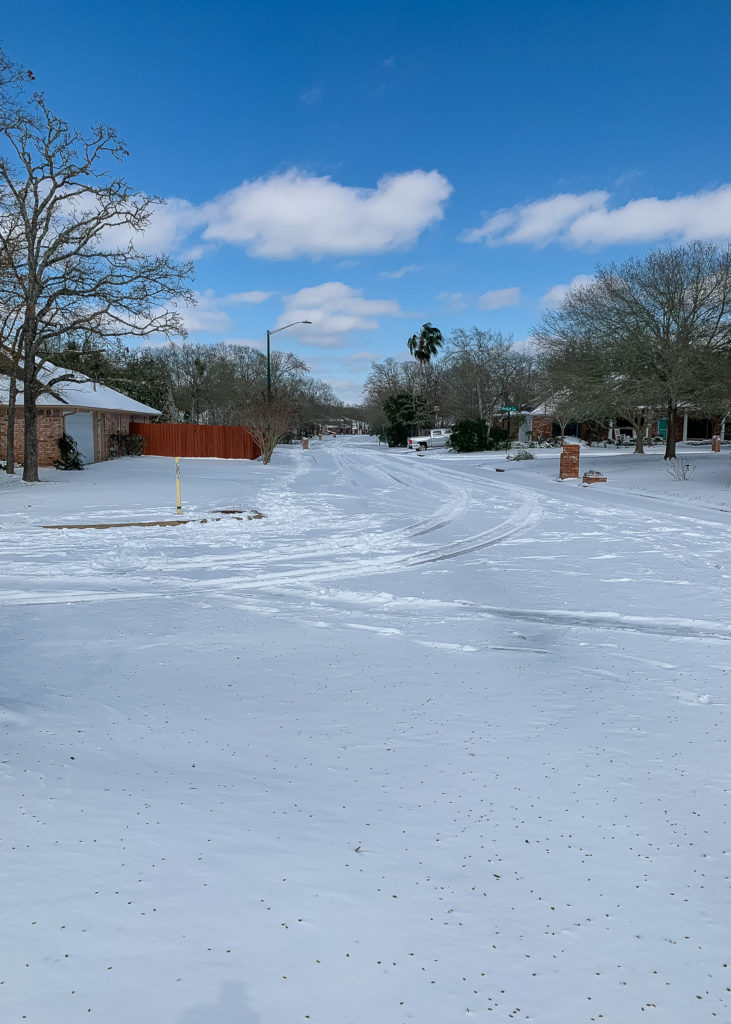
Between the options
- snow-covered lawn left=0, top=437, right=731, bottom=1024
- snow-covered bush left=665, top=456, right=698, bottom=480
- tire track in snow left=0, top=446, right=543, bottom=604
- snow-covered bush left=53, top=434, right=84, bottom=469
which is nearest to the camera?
snow-covered lawn left=0, top=437, right=731, bottom=1024

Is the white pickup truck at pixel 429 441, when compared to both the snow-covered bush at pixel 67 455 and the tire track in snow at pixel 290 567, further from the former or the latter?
the tire track in snow at pixel 290 567

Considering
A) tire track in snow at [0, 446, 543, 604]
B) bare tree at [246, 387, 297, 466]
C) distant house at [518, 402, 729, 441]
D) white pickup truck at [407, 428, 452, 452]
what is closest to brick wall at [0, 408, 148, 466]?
bare tree at [246, 387, 297, 466]

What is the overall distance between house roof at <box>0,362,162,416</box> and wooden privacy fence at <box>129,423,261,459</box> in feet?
11.7

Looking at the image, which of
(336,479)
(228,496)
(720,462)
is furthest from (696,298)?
(228,496)

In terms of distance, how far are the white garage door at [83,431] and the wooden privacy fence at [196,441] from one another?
289 inches

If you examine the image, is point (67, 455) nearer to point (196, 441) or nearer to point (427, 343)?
point (196, 441)

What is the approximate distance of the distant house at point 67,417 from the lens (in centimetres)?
2851

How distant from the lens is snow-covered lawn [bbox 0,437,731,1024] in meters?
2.59

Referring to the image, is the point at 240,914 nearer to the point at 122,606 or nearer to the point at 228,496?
the point at 122,606

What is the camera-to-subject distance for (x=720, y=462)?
100ft

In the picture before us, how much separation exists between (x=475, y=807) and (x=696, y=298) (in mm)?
28044

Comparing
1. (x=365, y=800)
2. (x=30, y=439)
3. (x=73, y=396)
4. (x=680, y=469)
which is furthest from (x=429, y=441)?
(x=365, y=800)

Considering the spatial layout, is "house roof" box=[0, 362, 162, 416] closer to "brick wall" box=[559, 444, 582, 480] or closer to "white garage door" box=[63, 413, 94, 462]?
"white garage door" box=[63, 413, 94, 462]

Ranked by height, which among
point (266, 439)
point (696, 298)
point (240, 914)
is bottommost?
point (240, 914)
